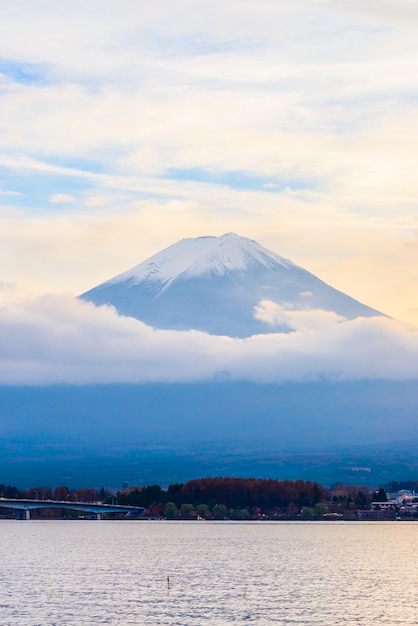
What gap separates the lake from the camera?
6819cm

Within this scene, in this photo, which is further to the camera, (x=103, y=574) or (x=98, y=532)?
(x=98, y=532)

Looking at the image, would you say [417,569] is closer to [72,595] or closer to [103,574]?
[103,574]

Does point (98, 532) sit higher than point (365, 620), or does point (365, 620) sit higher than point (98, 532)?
point (98, 532)

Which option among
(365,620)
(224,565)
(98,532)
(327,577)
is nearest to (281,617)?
(365,620)

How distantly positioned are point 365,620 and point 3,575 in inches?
1238

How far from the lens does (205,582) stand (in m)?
86.2

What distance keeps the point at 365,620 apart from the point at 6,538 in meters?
89.0

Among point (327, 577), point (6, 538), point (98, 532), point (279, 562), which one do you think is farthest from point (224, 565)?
point (98, 532)

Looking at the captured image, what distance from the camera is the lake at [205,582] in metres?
68.2

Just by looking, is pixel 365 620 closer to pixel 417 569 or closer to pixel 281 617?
pixel 281 617

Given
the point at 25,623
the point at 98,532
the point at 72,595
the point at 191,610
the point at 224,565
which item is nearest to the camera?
the point at 25,623

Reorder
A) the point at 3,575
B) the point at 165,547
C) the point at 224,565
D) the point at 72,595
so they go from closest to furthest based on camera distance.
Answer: the point at 72,595 → the point at 3,575 → the point at 224,565 → the point at 165,547

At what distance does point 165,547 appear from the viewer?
421 ft

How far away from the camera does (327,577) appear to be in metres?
91.0
